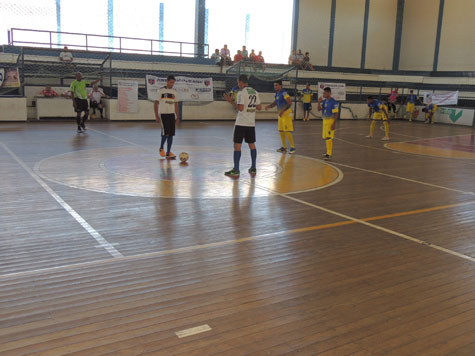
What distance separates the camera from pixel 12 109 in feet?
62.4

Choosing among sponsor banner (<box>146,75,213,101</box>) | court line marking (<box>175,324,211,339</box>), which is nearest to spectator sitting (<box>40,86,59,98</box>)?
sponsor banner (<box>146,75,213,101</box>)

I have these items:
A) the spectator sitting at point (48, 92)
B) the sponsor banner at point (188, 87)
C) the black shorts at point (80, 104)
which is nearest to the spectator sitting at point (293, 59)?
the sponsor banner at point (188, 87)

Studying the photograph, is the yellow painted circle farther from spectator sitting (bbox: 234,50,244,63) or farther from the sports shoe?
spectator sitting (bbox: 234,50,244,63)

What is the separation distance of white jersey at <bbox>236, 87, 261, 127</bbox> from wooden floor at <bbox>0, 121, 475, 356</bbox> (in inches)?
47.2

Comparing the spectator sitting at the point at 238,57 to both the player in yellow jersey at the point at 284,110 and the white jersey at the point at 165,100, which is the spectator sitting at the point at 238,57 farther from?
the white jersey at the point at 165,100

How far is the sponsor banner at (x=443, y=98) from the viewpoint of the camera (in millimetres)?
27719

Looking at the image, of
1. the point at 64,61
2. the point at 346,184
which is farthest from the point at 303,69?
the point at 346,184

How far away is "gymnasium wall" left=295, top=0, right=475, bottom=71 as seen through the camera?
32.4m

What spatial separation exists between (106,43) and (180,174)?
19.3 meters

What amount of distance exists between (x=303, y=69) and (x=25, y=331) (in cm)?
2957

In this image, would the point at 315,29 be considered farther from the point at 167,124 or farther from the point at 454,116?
the point at 167,124

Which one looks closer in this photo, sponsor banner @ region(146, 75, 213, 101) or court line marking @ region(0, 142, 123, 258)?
court line marking @ region(0, 142, 123, 258)

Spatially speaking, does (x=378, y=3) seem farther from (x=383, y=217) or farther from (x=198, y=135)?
(x=383, y=217)

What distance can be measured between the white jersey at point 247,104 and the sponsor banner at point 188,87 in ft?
44.6
